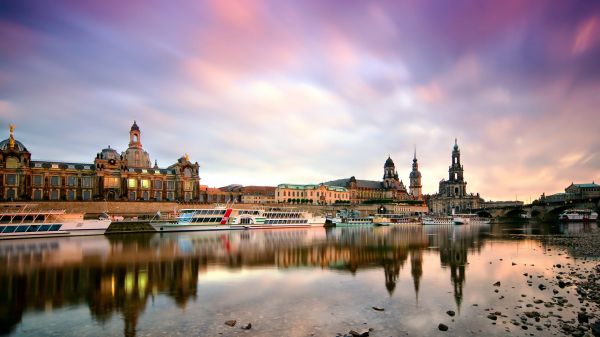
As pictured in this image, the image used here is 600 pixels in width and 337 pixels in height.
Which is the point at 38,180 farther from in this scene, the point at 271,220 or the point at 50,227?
the point at 271,220

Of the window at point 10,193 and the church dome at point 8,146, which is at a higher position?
the church dome at point 8,146

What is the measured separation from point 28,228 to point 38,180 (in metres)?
37.7

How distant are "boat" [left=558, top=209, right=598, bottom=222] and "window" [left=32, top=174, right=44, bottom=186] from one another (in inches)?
6124

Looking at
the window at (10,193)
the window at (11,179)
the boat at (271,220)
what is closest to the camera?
the boat at (271,220)

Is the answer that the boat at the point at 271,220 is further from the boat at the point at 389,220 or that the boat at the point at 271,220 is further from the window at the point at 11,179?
the window at the point at 11,179

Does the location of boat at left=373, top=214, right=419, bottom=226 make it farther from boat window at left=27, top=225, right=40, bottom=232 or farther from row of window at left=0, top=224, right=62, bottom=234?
boat window at left=27, top=225, right=40, bottom=232

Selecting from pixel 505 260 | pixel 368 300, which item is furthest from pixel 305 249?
pixel 368 300

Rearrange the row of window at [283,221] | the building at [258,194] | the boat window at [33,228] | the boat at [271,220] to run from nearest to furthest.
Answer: the boat window at [33,228], the boat at [271,220], the row of window at [283,221], the building at [258,194]

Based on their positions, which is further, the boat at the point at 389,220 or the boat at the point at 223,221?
the boat at the point at 389,220

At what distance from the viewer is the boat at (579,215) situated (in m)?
128

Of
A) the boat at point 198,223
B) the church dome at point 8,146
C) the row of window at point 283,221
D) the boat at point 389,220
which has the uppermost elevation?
the church dome at point 8,146

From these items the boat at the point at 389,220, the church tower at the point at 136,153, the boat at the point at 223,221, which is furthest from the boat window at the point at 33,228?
the boat at the point at 389,220

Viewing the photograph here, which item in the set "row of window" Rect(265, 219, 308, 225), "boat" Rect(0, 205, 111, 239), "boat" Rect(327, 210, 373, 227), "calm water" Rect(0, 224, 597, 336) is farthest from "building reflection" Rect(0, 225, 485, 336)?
"boat" Rect(327, 210, 373, 227)

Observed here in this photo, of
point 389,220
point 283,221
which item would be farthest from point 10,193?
point 389,220
